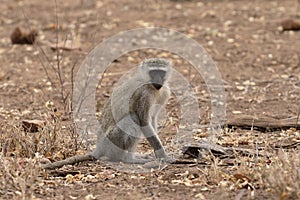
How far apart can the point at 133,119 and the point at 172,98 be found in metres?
2.52

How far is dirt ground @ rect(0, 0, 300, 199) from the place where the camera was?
193 inches

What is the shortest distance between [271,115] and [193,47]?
356 centimetres

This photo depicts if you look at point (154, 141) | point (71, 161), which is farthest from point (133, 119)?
point (71, 161)

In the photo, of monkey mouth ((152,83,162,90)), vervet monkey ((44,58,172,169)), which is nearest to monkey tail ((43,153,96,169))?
vervet monkey ((44,58,172,169))

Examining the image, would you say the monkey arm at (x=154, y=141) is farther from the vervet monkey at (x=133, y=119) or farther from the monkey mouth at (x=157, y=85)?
the monkey mouth at (x=157, y=85)

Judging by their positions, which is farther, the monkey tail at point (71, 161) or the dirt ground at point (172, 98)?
the monkey tail at point (71, 161)

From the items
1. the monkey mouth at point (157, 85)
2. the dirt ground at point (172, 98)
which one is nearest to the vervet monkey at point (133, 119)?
the monkey mouth at point (157, 85)

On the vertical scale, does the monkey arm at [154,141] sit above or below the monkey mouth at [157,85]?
below

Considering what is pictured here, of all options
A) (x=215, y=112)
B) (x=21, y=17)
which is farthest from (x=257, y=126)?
(x=21, y=17)

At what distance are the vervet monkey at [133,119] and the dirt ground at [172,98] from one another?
0.22 meters

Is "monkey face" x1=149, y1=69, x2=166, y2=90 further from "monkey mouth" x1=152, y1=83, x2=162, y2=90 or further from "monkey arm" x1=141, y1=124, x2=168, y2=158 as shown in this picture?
"monkey arm" x1=141, y1=124, x2=168, y2=158

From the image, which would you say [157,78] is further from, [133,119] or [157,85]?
[133,119]

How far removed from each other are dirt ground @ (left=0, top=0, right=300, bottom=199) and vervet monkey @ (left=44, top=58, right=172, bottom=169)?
0.22 meters

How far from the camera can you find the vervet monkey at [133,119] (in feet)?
19.1
